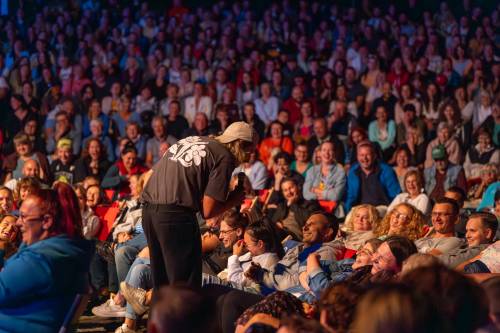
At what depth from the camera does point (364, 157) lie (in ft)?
30.7

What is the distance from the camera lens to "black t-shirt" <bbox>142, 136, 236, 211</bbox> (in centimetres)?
510

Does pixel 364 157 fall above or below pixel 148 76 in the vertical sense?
below

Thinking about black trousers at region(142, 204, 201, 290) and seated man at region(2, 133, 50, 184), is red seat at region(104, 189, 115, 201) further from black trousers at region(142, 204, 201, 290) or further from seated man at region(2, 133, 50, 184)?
black trousers at region(142, 204, 201, 290)

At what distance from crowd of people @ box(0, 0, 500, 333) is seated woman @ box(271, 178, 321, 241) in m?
0.02

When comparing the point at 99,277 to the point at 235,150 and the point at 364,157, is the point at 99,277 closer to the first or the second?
the point at 235,150

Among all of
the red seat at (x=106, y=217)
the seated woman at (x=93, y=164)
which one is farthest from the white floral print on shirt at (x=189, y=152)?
the seated woman at (x=93, y=164)

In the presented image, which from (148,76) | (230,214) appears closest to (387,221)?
(230,214)

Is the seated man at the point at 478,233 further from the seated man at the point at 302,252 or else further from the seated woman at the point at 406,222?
the seated man at the point at 302,252

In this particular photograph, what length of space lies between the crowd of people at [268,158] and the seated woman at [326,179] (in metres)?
0.02

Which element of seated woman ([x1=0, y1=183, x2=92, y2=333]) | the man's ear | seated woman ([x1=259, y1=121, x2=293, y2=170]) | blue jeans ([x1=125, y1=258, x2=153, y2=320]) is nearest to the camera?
seated woman ([x1=0, y1=183, x2=92, y2=333])

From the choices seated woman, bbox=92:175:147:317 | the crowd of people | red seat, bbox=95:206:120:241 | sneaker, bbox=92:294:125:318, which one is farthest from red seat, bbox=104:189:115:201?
sneaker, bbox=92:294:125:318

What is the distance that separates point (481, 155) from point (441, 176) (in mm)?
966

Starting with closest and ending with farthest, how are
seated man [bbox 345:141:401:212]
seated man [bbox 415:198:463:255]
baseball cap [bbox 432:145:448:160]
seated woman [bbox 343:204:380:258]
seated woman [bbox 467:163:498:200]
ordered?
seated man [bbox 415:198:463:255] < seated woman [bbox 343:204:380:258] < seated woman [bbox 467:163:498:200] < seated man [bbox 345:141:401:212] < baseball cap [bbox 432:145:448:160]

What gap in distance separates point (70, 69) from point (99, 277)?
763cm
